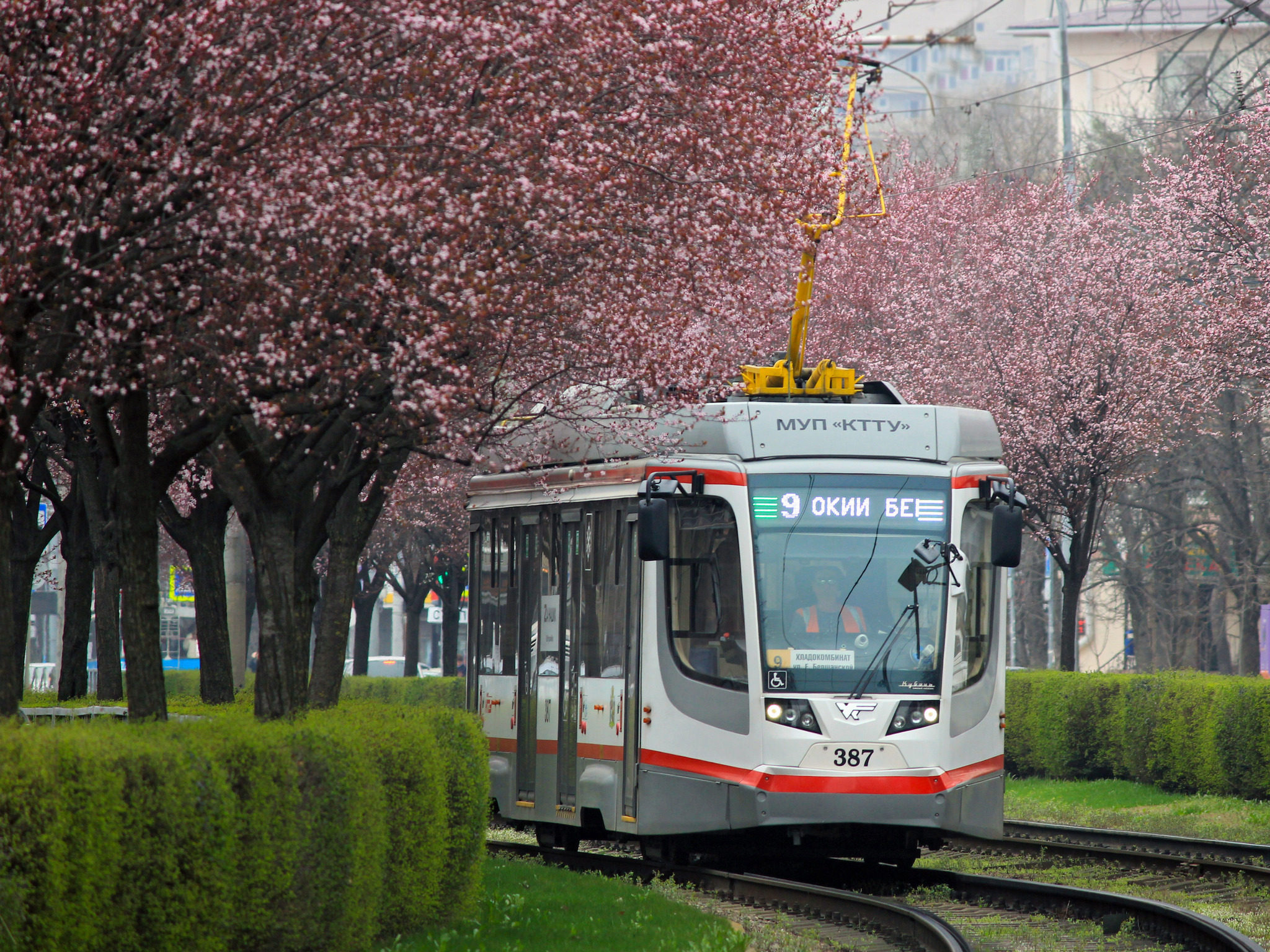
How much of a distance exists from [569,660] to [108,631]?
5086 mm

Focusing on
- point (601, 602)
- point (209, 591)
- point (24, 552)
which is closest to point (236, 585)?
point (24, 552)

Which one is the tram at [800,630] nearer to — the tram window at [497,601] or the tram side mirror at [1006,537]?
the tram side mirror at [1006,537]

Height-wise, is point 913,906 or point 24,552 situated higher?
point 24,552

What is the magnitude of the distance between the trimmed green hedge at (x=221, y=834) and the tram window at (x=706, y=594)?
3.24 meters

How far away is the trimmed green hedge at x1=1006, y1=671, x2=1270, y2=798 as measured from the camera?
67.2 feet

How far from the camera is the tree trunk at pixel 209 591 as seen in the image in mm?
Result: 18406

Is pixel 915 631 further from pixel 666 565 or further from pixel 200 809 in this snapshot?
pixel 200 809

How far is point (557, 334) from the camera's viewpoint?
12.3 meters

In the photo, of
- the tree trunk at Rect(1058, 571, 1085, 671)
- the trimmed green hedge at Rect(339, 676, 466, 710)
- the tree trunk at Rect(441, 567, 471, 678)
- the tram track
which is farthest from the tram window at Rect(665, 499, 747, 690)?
the tree trunk at Rect(441, 567, 471, 678)

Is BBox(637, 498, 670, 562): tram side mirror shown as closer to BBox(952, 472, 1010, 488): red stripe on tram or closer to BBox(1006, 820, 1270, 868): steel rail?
BBox(952, 472, 1010, 488): red stripe on tram

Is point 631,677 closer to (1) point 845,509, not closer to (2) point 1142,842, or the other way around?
(1) point 845,509

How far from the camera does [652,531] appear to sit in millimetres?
12461

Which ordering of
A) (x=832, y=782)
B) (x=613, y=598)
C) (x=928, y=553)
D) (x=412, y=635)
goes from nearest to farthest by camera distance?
(x=832, y=782), (x=928, y=553), (x=613, y=598), (x=412, y=635)

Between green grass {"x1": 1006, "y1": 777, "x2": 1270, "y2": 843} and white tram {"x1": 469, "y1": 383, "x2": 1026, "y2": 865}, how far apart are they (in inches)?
228
